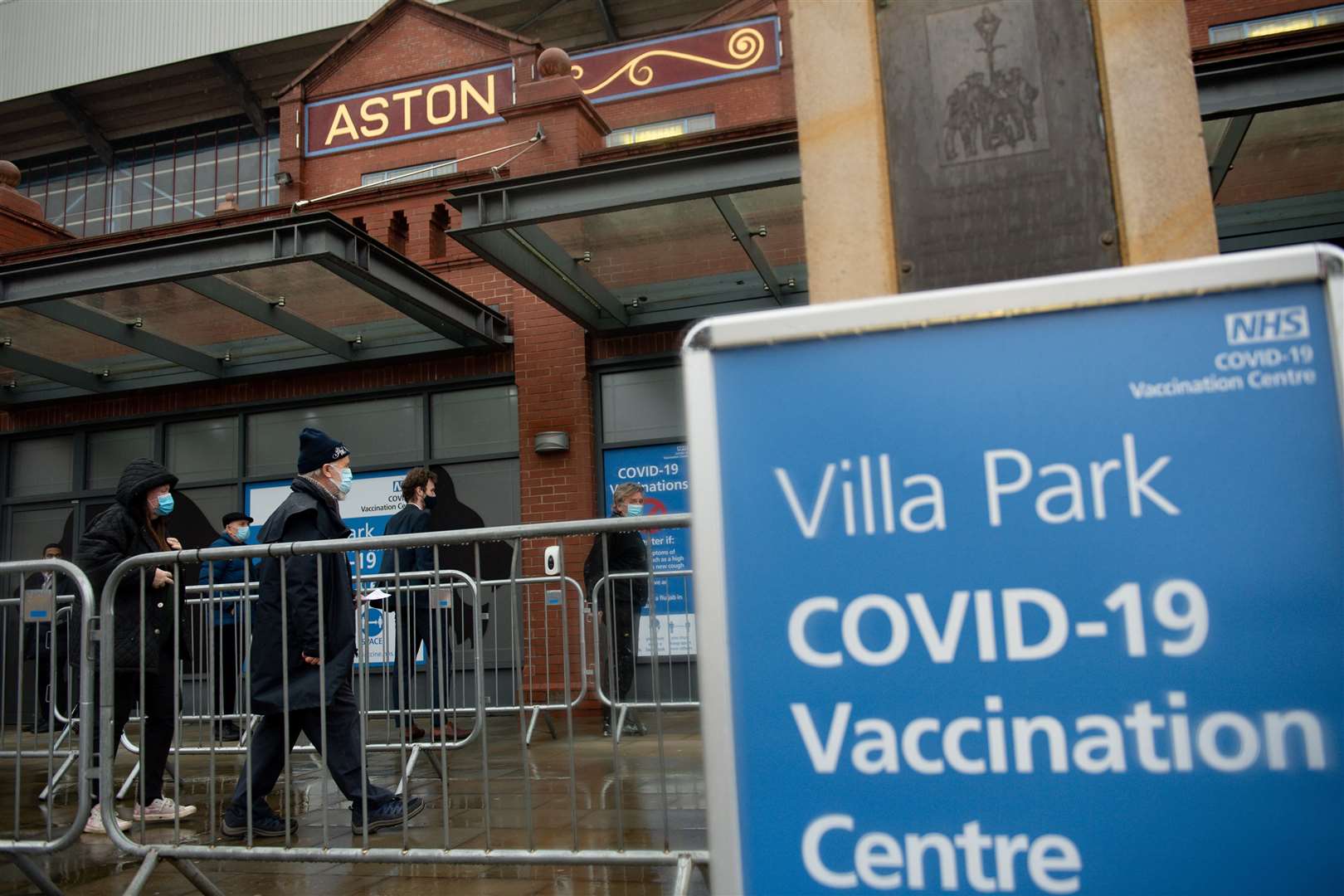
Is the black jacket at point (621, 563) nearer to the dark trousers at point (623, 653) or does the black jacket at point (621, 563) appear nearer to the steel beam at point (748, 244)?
the dark trousers at point (623, 653)

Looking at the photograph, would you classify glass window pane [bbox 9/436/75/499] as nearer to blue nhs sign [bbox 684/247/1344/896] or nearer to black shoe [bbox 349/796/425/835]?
black shoe [bbox 349/796/425/835]

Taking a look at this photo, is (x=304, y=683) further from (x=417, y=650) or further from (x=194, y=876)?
(x=417, y=650)

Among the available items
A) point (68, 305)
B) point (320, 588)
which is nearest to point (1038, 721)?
point (320, 588)

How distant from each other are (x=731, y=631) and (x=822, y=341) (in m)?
0.49

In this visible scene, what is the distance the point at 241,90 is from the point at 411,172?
780 cm

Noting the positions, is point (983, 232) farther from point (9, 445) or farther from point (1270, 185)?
point (9, 445)

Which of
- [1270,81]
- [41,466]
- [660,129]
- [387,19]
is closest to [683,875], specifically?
Result: [1270,81]

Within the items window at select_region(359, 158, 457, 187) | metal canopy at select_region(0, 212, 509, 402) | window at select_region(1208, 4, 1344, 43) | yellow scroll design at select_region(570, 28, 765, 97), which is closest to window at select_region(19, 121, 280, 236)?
window at select_region(359, 158, 457, 187)

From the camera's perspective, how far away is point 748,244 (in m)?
8.77

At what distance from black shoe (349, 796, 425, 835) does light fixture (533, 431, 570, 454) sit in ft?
17.7

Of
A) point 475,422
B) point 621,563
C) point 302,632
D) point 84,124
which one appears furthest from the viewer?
point 84,124

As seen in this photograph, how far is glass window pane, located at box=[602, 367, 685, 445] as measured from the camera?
10.3 m

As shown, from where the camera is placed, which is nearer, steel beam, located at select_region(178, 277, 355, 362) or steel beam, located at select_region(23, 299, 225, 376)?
steel beam, located at select_region(178, 277, 355, 362)

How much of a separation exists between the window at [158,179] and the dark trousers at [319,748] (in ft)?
51.7
